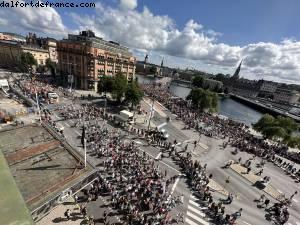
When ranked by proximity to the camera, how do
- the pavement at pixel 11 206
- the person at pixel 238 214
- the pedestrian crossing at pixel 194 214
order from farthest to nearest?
the person at pixel 238 214
the pedestrian crossing at pixel 194 214
the pavement at pixel 11 206

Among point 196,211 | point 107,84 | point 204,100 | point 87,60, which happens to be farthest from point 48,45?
point 196,211

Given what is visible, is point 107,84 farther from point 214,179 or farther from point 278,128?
point 278,128

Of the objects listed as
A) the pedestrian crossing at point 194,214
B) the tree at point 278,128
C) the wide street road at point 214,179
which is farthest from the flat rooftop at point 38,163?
the tree at point 278,128

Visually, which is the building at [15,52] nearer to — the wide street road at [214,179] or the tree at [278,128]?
the wide street road at [214,179]

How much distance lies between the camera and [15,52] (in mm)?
109438

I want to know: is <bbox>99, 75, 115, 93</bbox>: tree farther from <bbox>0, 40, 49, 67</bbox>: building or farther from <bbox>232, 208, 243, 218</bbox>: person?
<bbox>0, 40, 49, 67</bbox>: building

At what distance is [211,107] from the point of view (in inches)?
2810

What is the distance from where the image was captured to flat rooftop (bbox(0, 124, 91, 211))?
14.8m

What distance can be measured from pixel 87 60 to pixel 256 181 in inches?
2810

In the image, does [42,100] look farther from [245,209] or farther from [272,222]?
[272,222]

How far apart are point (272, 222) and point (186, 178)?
11797 mm

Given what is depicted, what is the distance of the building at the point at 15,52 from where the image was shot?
350ft

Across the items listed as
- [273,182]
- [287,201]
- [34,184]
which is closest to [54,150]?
[34,184]

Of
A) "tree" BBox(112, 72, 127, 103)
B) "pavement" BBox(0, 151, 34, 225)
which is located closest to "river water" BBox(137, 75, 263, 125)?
"tree" BBox(112, 72, 127, 103)
